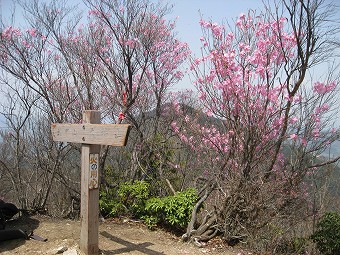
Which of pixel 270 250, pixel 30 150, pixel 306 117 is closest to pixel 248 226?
pixel 270 250

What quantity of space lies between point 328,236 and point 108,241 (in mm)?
4514

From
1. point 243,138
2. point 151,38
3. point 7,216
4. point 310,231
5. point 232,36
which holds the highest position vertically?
point 151,38

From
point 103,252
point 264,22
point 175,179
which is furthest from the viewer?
point 175,179

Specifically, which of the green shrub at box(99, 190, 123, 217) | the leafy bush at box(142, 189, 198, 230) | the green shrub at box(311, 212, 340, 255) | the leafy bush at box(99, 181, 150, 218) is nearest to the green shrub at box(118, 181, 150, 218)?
the leafy bush at box(99, 181, 150, 218)

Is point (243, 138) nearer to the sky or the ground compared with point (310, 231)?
nearer to the sky

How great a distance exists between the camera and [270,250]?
526cm

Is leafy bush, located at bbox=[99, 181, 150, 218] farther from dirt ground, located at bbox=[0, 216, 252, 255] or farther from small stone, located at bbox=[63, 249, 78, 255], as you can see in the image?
small stone, located at bbox=[63, 249, 78, 255]

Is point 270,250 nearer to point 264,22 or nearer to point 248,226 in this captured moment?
point 248,226

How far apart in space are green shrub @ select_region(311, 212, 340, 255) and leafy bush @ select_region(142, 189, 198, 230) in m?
2.82

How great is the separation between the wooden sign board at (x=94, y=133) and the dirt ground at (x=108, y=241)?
1545 millimetres

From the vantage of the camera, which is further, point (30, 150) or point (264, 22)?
point (30, 150)

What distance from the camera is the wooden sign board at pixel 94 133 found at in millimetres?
3787

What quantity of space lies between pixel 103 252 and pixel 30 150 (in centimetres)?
489

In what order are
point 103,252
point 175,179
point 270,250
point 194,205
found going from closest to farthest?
point 103,252 < point 270,250 < point 194,205 < point 175,179
